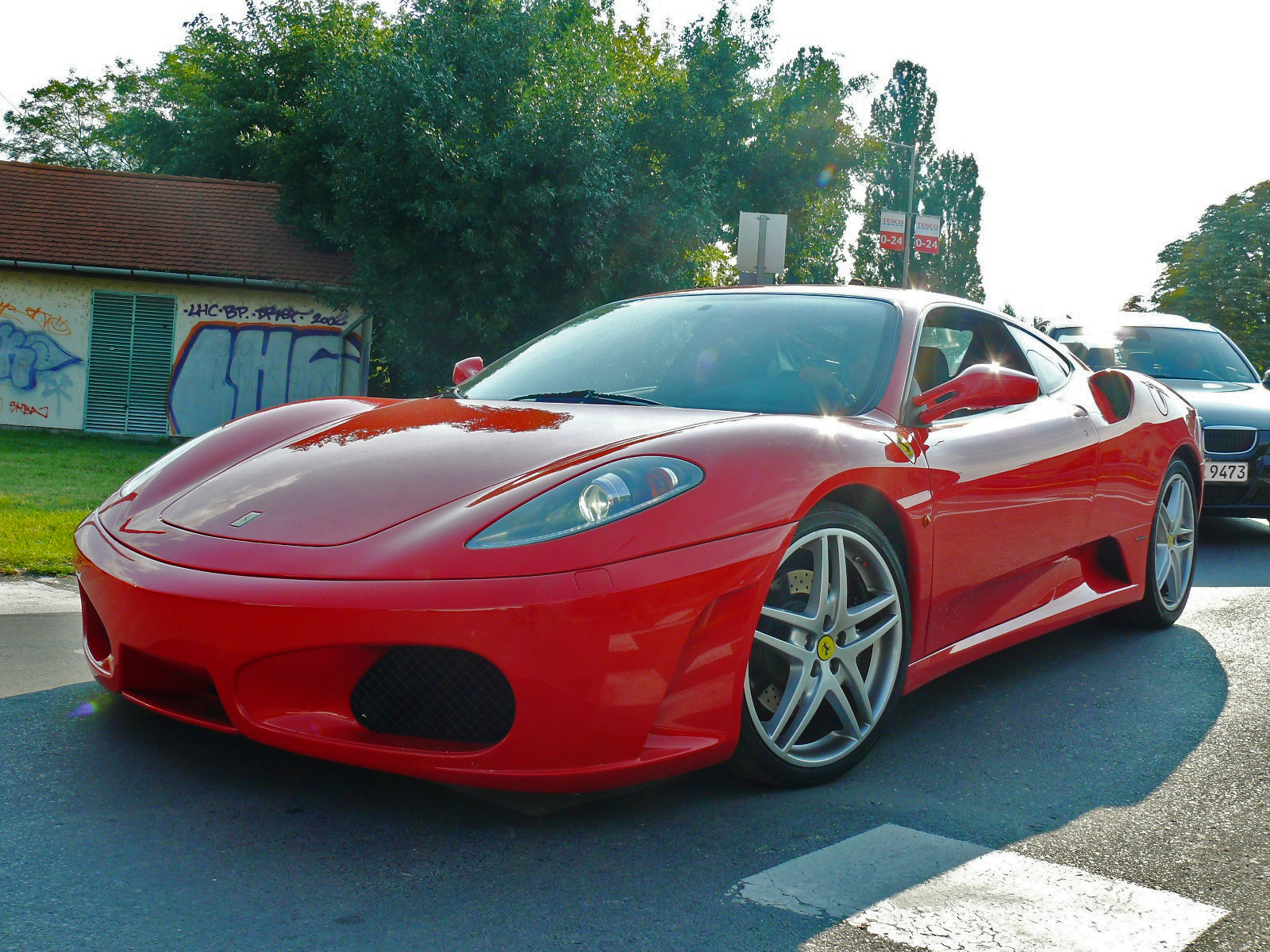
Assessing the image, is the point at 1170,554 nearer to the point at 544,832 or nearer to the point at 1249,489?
the point at 1249,489

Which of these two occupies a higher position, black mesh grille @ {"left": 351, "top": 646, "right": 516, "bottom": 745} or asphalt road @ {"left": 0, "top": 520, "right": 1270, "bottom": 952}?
black mesh grille @ {"left": 351, "top": 646, "right": 516, "bottom": 745}

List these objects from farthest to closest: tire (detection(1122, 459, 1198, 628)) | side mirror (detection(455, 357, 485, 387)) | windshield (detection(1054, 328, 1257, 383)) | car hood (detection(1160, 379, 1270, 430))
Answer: windshield (detection(1054, 328, 1257, 383)) < car hood (detection(1160, 379, 1270, 430)) < tire (detection(1122, 459, 1198, 628)) < side mirror (detection(455, 357, 485, 387))

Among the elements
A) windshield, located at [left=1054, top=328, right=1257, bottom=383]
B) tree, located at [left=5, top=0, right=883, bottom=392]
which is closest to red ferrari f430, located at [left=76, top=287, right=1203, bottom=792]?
windshield, located at [left=1054, top=328, right=1257, bottom=383]

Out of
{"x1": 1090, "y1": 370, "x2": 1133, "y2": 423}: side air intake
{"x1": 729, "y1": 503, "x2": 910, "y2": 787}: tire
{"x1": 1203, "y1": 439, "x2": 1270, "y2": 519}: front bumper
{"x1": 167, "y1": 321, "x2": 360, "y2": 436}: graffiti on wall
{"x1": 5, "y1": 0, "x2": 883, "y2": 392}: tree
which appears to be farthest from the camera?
{"x1": 167, "y1": 321, "x2": 360, "y2": 436}: graffiti on wall

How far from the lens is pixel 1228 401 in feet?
26.5

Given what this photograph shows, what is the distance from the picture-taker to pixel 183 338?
18.3 m

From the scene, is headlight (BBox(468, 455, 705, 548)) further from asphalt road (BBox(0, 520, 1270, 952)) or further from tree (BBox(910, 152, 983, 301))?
tree (BBox(910, 152, 983, 301))

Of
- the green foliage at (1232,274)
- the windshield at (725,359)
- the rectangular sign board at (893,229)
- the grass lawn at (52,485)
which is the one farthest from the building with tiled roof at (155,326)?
the green foliage at (1232,274)

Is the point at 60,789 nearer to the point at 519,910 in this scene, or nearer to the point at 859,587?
the point at 519,910

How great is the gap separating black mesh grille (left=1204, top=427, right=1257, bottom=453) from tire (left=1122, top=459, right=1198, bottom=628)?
292 centimetres

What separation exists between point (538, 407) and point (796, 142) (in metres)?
20.9

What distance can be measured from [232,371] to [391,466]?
54.4 ft

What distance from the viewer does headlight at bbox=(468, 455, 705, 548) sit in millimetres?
2436

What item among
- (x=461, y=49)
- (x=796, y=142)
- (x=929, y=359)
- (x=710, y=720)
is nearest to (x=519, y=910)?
(x=710, y=720)
